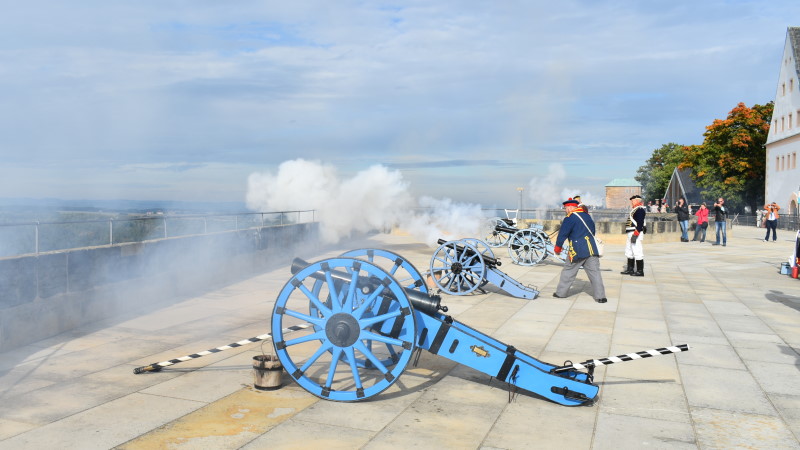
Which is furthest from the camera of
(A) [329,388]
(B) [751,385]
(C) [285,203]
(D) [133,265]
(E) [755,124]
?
(E) [755,124]

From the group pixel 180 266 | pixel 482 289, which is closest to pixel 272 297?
pixel 180 266

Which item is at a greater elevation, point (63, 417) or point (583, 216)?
point (583, 216)

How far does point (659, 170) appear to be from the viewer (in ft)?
285

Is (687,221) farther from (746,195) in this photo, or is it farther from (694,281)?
(746,195)

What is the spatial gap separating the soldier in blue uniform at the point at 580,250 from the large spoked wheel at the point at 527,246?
525 centimetres

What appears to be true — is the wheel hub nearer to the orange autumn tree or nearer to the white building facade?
the white building facade

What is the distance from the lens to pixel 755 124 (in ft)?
164

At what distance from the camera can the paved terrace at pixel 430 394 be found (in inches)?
176

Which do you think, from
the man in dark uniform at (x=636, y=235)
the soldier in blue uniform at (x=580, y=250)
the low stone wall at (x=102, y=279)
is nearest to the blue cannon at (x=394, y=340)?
the low stone wall at (x=102, y=279)

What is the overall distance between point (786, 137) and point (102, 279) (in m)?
45.8

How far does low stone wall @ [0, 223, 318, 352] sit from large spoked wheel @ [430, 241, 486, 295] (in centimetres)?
397

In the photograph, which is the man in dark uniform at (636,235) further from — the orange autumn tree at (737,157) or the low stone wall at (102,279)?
the orange autumn tree at (737,157)

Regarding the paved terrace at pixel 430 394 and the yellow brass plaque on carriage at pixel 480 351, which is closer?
the paved terrace at pixel 430 394

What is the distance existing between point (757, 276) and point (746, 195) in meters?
40.5
